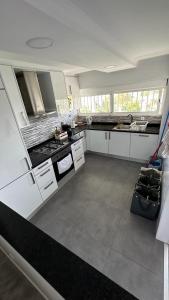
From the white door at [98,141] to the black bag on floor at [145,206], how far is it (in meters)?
1.85

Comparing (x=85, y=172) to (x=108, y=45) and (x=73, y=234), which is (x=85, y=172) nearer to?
(x=73, y=234)

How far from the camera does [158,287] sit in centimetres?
131

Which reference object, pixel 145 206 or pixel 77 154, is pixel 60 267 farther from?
pixel 77 154

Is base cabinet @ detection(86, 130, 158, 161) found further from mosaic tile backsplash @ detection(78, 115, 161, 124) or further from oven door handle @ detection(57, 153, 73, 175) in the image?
oven door handle @ detection(57, 153, 73, 175)

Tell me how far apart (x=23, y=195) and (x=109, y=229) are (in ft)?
4.34

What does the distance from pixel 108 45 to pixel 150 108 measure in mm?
2280

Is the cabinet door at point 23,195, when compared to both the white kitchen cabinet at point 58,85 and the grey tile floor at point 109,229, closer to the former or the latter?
the grey tile floor at point 109,229

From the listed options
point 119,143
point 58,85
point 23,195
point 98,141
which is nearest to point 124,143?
point 119,143

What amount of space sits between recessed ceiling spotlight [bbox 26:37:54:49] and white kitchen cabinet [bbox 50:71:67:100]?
140cm

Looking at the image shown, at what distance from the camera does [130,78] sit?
322cm

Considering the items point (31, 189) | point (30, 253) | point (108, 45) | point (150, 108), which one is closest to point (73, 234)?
point (31, 189)

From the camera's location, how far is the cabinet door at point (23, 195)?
1755 millimetres

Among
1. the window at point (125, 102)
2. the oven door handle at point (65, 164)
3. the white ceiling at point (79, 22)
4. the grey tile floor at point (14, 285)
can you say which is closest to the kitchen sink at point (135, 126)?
the window at point (125, 102)

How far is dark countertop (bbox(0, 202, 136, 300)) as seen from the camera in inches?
17.9
